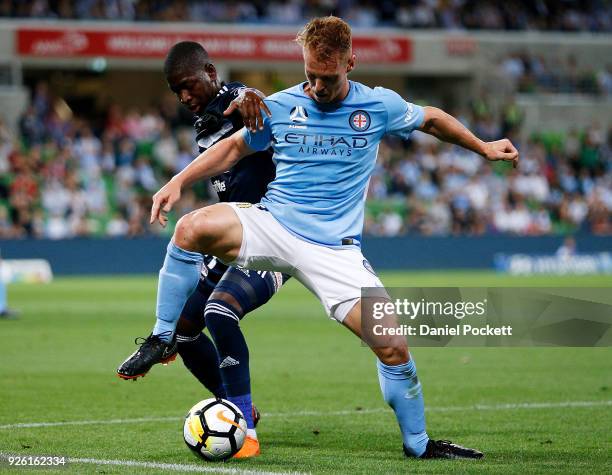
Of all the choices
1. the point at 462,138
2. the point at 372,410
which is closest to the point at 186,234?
the point at 462,138

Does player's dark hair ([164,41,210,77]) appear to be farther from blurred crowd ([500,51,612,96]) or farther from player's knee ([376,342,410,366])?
blurred crowd ([500,51,612,96])

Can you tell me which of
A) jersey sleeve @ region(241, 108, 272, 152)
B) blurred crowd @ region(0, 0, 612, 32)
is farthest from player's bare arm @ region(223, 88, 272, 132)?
blurred crowd @ region(0, 0, 612, 32)

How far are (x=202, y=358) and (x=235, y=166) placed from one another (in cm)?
127

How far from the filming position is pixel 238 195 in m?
7.47

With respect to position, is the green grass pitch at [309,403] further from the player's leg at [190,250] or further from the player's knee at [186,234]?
the player's knee at [186,234]

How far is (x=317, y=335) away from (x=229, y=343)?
849cm

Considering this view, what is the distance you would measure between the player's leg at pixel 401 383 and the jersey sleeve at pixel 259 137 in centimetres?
99

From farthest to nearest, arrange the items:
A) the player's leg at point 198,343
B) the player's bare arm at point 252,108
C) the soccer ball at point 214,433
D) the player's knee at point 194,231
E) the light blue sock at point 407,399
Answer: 1. the player's leg at point 198,343
2. the soccer ball at point 214,433
3. the light blue sock at point 407,399
4. the player's bare arm at point 252,108
5. the player's knee at point 194,231

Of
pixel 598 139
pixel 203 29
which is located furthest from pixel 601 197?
pixel 203 29

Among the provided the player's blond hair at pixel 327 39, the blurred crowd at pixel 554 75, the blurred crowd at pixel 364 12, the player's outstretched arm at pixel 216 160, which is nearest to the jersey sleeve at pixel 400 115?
the player's blond hair at pixel 327 39

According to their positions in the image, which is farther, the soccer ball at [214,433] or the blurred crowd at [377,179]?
the blurred crowd at [377,179]

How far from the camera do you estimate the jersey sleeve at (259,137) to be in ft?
21.1

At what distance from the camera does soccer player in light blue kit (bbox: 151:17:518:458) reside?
6277 millimetres

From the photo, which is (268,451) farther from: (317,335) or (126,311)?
(126,311)
